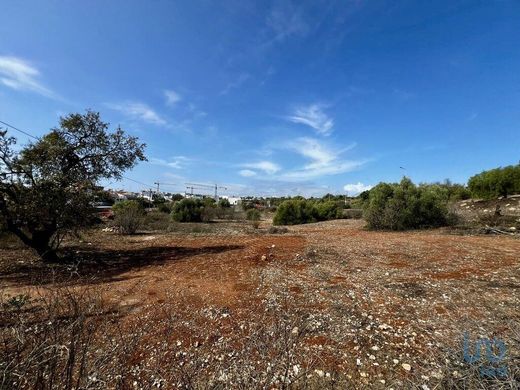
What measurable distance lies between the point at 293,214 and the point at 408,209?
14131 mm

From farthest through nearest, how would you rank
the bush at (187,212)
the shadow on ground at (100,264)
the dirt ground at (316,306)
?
the bush at (187,212) → the shadow on ground at (100,264) → the dirt ground at (316,306)

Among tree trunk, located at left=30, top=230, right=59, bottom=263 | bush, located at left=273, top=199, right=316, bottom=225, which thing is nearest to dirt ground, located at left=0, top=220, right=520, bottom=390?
tree trunk, located at left=30, top=230, right=59, bottom=263

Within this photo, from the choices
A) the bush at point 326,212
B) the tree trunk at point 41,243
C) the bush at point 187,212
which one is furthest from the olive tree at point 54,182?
the bush at point 326,212

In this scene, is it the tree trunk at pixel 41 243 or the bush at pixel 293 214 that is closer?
the tree trunk at pixel 41 243

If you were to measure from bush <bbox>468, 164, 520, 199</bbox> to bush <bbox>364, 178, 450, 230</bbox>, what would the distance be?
35.0 ft

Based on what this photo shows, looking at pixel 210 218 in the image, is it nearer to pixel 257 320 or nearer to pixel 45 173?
pixel 45 173

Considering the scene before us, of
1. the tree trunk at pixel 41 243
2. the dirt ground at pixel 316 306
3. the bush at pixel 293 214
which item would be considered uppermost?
the bush at pixel 293 214

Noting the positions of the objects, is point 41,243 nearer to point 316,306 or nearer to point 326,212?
point 316,306

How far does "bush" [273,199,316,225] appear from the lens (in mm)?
31344

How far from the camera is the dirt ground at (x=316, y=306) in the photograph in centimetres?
363

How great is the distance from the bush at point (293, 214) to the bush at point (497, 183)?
617 inches

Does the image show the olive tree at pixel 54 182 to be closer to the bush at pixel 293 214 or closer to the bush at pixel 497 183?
the bush at pixel 293 214

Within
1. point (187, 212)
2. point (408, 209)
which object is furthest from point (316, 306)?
point (187, 212)

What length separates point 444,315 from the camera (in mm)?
5367
